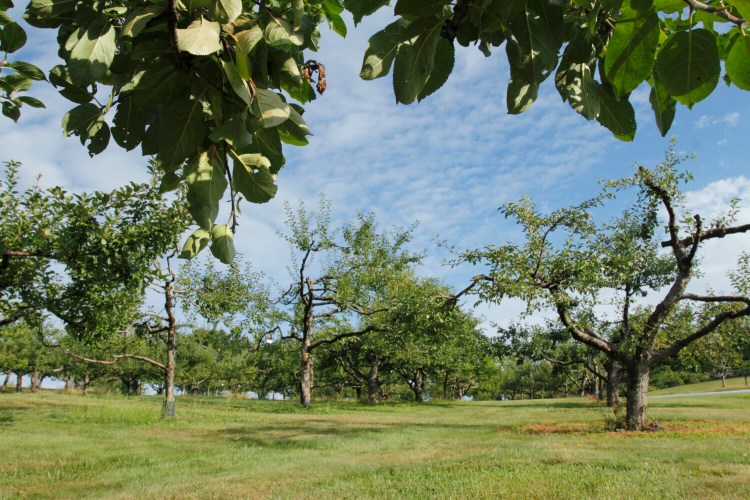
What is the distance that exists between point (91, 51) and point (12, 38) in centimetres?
115

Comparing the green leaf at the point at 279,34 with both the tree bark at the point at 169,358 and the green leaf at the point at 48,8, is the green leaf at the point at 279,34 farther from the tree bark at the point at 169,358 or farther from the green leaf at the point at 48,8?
the tree bark at the point at 169,358

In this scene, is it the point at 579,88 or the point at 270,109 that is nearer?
the point at 270,109

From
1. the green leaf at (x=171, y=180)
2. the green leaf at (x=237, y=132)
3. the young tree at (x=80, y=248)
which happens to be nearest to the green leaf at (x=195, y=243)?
the green leaf at (x=171, y=180)

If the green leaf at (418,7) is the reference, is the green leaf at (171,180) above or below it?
below

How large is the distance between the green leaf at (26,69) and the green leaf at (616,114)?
7.27 ft

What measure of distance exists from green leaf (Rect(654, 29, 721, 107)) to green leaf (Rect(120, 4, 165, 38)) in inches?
35.3

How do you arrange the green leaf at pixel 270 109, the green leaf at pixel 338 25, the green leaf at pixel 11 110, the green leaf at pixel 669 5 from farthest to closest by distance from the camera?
the green leaf at pixel 11 110 < the green leaf at pixel 338 25 < the green leaf at pixel 270 109 < the green leaf at pixel 669 5

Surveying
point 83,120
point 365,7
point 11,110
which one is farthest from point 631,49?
point 11,110

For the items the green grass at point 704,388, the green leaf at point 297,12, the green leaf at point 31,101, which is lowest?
the green grass at point 704,388

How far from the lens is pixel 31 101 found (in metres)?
2.06

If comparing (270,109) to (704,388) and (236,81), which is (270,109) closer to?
(236,81)

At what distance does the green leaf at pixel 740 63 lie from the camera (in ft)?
2.75

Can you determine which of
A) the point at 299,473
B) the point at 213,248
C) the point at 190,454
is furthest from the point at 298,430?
the point at 213,248

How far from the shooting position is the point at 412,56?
35.1 inches
